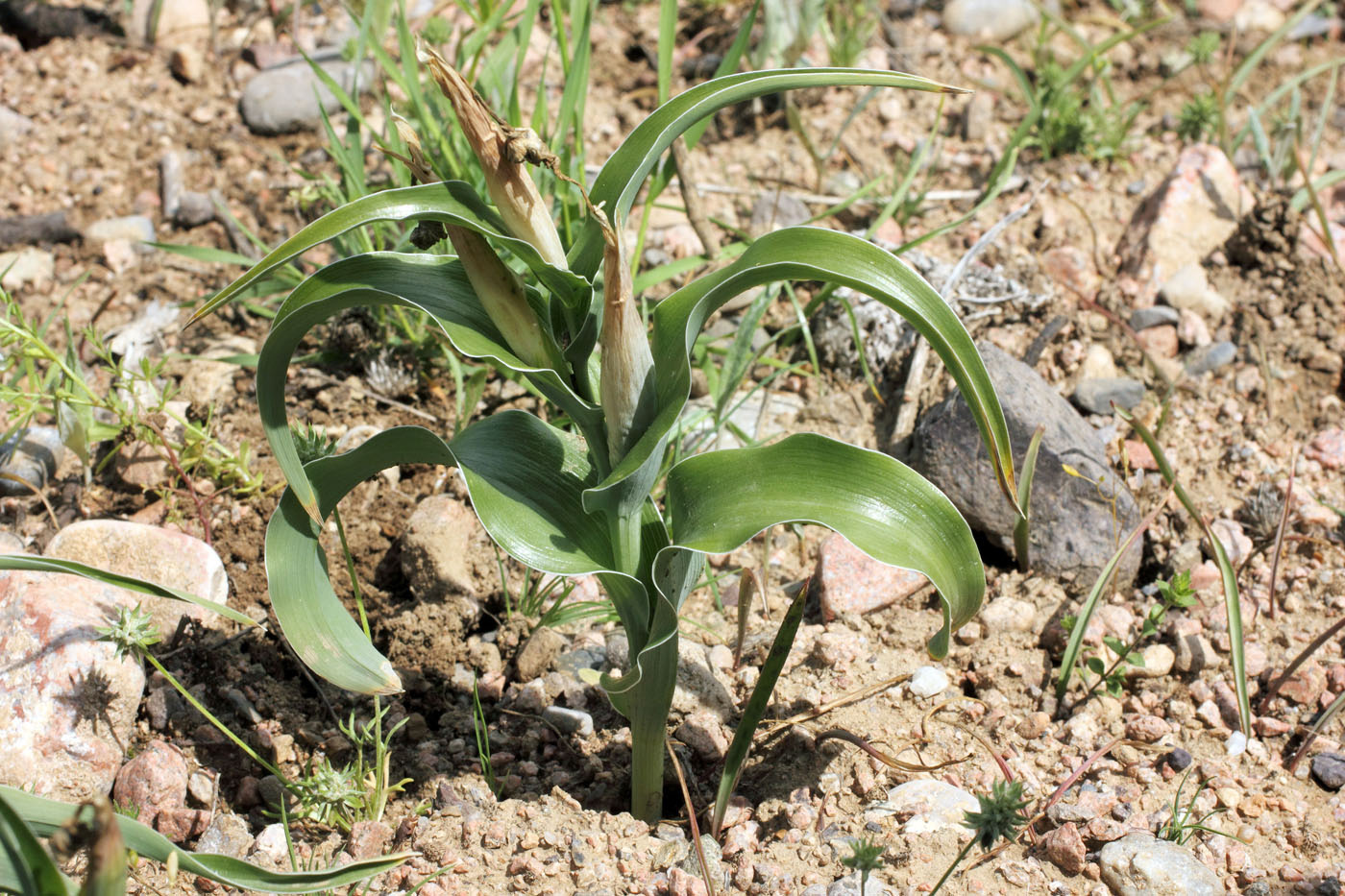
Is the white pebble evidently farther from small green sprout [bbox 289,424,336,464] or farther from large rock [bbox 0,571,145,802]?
large rock [bbox 0,571,145,802]

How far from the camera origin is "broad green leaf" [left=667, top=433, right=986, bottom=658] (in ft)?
4.30

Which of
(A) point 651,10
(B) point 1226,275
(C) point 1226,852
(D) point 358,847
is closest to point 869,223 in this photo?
(B) point 1226,275

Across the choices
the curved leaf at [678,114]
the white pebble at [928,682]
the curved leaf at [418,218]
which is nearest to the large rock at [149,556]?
the curved leaf at [418,218]

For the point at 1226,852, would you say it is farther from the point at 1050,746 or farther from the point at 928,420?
the point at 928,420

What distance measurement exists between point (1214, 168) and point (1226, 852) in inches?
86.3

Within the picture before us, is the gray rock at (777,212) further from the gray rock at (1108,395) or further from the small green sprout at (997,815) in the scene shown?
the small green sprout at (997,815)

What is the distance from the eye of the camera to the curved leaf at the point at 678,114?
1231 millimetres

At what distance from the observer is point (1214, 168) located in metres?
3.11

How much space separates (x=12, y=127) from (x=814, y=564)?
9.91 feet

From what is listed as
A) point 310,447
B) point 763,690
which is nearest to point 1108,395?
point 763,690

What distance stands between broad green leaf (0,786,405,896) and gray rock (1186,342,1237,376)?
7.83 ft

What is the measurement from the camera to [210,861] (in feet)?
4.17

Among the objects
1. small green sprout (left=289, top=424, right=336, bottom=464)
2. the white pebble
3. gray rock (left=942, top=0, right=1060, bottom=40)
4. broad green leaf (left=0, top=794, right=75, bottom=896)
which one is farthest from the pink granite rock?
gray rock (left=942, top=0, right=1060, bottom=40)

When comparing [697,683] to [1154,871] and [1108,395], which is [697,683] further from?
[1108,395]
